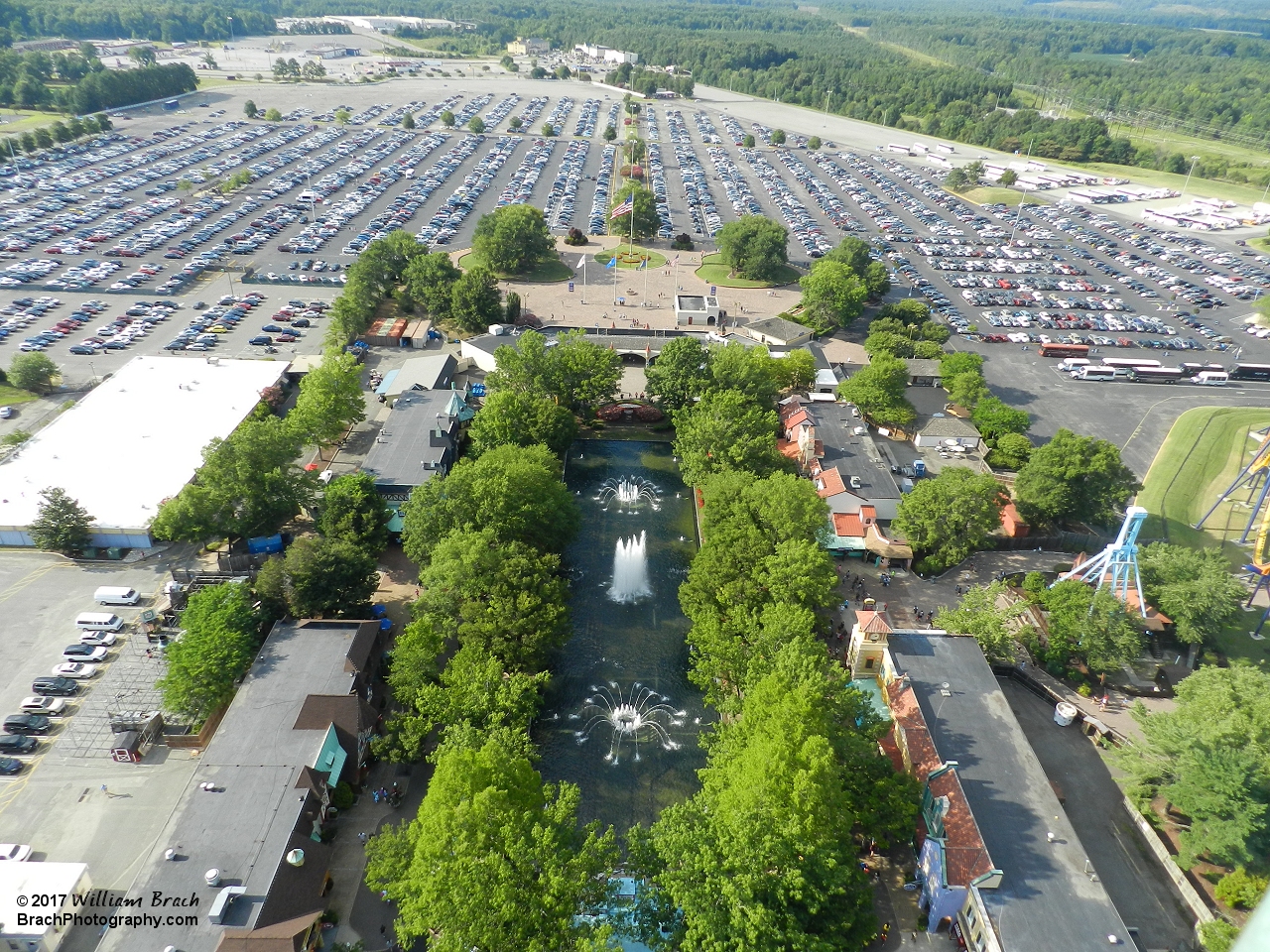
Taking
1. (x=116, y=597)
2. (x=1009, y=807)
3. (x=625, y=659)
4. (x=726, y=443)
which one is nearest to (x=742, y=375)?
(x=726, y=443)

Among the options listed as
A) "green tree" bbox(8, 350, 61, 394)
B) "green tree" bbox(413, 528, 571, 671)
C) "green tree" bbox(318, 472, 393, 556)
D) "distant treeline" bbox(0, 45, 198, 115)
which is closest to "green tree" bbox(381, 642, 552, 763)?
"green tree" bbox(413, 528, 571, 671)

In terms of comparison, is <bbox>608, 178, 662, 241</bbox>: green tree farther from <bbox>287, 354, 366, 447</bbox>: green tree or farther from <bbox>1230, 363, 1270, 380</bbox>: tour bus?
<bbox>1230, 363, 1270, 380</bbox>: tour bus

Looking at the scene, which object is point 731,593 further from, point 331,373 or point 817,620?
point 331,373

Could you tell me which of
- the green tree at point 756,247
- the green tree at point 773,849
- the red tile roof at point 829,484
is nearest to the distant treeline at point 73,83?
the green tree at point 756,247

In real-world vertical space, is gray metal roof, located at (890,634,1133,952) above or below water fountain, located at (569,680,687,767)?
above

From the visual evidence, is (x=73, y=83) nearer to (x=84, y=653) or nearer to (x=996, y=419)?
(x=84, y=653)

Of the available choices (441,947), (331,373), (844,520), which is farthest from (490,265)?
(441,947)
